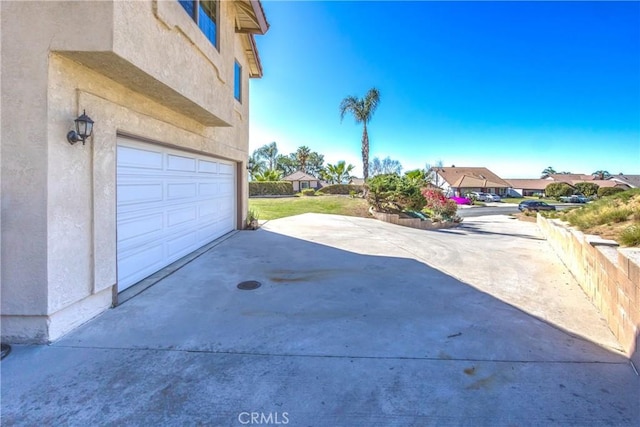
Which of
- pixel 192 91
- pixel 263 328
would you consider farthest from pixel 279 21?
pixel 263 328

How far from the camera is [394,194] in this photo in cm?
1655

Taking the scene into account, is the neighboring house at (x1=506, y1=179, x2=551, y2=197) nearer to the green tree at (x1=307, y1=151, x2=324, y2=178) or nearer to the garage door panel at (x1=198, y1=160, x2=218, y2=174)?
the green tree at (x1=307, y1=151, x2=324, y2=178)

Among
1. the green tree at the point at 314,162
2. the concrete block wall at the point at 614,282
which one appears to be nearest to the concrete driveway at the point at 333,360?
the concrete block wall at the point at 614,282

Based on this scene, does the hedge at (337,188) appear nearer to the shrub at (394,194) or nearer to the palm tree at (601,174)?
Answer: the shrub at (394,194)

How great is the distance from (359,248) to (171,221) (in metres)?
5.18

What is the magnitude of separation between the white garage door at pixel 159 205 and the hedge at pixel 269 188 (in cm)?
2741

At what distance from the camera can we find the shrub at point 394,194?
1628cm

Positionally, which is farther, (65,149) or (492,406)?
(65,149)

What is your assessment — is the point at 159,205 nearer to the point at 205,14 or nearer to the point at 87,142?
the point at 87,142

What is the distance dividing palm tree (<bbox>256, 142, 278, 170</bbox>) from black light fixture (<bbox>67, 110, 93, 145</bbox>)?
217 feet

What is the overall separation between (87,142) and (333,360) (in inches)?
162

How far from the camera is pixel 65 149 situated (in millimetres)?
3381

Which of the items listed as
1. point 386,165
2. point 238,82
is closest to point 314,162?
point 386,165

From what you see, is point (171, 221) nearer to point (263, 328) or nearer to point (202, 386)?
point (263, 328)
